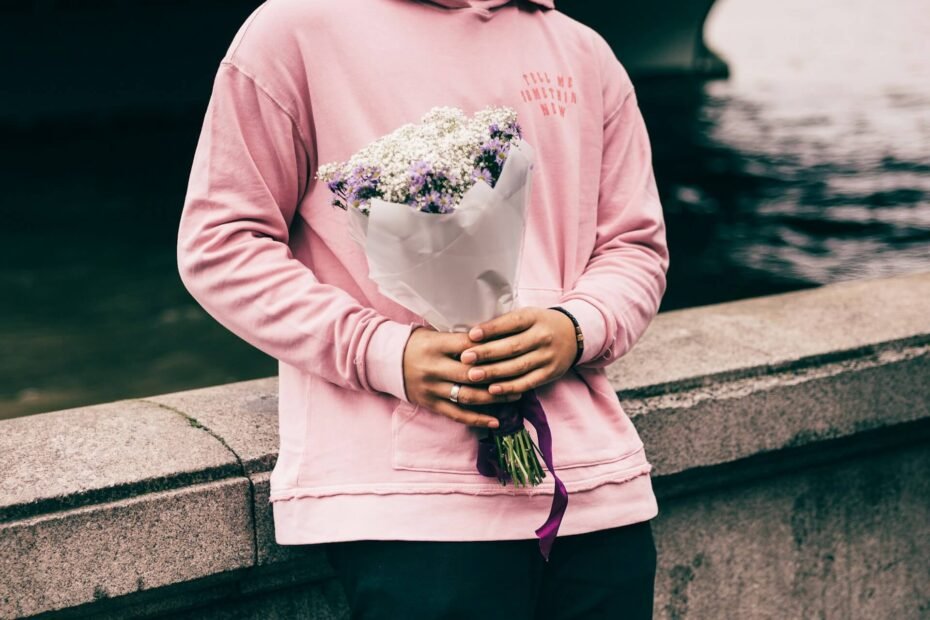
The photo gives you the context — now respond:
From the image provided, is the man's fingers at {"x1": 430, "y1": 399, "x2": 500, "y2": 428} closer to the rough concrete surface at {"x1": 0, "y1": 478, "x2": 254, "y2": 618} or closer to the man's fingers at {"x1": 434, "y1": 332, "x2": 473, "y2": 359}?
the man's fingers at {"x1": 434, "y1": 332, "x2": 473, "y2": 359}

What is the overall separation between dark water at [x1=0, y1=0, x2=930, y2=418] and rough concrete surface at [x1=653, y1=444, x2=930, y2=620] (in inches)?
161

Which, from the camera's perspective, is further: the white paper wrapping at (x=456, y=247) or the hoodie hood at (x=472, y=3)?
the hoodie hood at (x=472, y=3)

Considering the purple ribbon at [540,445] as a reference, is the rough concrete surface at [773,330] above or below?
below

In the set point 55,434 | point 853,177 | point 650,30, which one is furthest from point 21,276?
point 650,30

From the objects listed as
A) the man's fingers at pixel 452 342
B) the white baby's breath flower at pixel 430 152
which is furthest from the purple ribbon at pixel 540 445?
the white baby's breath flower at pixel 430 152

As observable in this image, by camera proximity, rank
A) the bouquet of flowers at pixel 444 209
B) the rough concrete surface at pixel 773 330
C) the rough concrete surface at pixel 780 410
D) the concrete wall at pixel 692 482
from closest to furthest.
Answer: the bouquet of flowers at pixel 444 209
the concrete wall at pixel 692 482
the rough concrete surface at pixel 780 410
the rough concrete surface at pixel 773 330

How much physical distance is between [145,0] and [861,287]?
23.2 meters

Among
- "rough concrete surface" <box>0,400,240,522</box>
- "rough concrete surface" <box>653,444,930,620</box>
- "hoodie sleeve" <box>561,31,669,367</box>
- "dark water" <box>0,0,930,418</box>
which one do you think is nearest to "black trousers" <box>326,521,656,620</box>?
"hoodie sleeve" <box>561,31,669,367</box>

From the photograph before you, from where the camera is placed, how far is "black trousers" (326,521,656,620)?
1.73 m

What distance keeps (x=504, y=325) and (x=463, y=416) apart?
0.16 meters

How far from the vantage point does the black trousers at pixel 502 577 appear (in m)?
1.73

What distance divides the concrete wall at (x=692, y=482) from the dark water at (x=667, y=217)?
4000mm

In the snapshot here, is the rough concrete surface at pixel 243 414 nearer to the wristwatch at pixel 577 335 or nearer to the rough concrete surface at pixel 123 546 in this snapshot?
the rough concrete surface at pixel 123 546

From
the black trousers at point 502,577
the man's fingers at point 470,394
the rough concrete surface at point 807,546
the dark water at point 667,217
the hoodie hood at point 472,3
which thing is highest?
the hoodie hood at point 472,3
